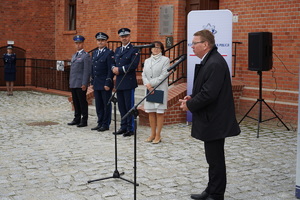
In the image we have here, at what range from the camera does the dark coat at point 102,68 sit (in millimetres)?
8836

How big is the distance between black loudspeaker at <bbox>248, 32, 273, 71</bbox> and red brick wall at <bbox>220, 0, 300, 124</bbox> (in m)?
1.19

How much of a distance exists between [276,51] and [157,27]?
391 centimetres

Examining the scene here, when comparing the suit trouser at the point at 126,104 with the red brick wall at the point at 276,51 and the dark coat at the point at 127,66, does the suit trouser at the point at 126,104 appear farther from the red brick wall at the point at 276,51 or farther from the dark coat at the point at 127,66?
the red brick wall at the point at 276,51

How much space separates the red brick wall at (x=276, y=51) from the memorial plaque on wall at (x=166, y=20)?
2.11 m

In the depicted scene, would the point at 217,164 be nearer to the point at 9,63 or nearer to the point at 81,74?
the point at 81,74

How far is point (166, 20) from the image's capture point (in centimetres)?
1242

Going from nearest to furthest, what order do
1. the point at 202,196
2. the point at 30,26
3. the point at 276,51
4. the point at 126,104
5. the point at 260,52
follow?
the point at 202,196, the point at 126,104, the point at 260,52, the point at 276,51, the point at 30,26

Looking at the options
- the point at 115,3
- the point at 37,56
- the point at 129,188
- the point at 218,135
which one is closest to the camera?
the point at 218,135

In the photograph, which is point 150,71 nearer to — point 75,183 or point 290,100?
point 75,183

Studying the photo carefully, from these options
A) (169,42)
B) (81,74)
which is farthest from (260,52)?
(169,42)

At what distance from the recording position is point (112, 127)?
30.7 feet

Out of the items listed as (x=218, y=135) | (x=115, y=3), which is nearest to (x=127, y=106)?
(x=218, y=135)

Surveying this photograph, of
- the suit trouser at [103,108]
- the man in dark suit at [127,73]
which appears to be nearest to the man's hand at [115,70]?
the man in dark suit at [127,73]

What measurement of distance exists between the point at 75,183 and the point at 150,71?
9.52 feet
